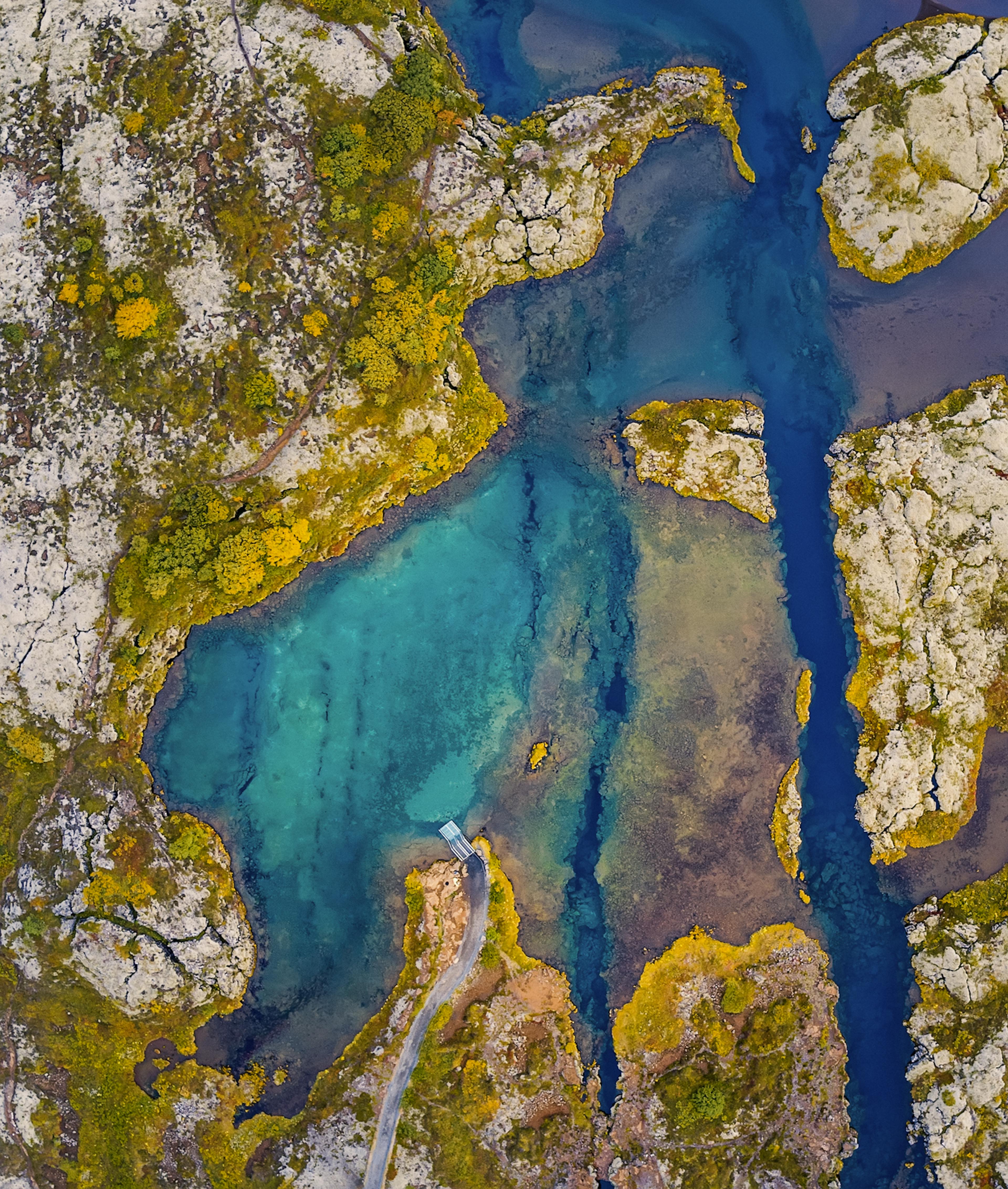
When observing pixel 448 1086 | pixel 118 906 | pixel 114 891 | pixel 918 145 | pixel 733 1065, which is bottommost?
pixel 448 1086

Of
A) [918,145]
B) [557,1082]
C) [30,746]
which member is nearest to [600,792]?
[557,1082]

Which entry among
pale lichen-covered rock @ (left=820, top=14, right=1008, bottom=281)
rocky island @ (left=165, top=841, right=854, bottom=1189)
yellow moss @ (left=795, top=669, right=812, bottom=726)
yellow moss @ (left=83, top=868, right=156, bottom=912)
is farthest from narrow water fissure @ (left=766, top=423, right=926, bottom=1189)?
yellow moss @ (left=83, top=868, right=156, bottom=912)

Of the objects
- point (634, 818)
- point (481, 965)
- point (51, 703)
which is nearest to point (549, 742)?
point (634, 818)

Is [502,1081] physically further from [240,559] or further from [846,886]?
[240,559]

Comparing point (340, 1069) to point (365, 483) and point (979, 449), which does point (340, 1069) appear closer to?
point (365, 483)

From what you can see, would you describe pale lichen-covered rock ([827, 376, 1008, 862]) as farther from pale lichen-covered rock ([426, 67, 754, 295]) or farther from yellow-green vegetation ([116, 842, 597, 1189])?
yellow-green vegetation ([116, 842, 597, 1189])

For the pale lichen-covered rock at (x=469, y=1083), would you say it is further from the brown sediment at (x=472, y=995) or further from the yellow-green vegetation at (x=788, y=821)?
the yellow-green vegetation at (x=788, y=821)
